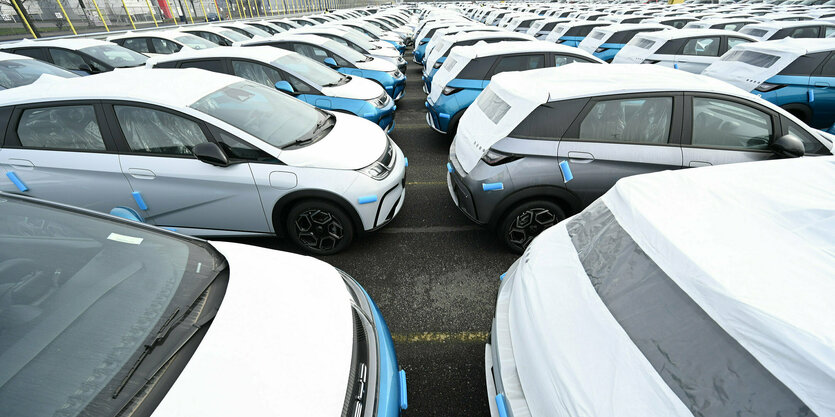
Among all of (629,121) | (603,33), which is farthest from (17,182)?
(603,33)

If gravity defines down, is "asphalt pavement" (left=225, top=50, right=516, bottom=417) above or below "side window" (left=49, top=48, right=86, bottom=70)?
below

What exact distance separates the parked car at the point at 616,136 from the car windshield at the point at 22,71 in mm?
7518

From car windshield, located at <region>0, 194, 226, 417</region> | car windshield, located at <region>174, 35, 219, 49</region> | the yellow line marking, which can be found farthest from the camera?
car windshield, located at <region>174, 35, 219, 49</region>


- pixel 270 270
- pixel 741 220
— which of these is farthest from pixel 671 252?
pixel 270 270

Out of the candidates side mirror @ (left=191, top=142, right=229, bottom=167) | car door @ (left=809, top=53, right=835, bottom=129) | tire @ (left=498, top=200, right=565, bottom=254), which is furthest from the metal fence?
car door @ (left=809, top=53, right=835, bottom=129)

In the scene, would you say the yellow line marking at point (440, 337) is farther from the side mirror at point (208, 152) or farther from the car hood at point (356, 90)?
the car hood at point (356, 90)

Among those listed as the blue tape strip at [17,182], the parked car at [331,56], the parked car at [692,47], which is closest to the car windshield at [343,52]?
the parked car at [331,56]

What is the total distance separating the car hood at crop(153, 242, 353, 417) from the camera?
118 cm

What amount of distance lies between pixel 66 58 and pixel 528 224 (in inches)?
392

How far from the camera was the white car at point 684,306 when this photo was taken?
3.08ft

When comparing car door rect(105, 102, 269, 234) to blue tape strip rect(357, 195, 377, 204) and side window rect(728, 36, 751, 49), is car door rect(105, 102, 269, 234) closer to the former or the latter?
blue tape strip rect(357, 195, 377, 204)

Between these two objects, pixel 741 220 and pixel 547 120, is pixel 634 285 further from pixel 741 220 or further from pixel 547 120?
pixel 547 120

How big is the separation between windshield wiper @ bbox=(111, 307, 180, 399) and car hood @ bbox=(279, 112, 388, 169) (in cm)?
187

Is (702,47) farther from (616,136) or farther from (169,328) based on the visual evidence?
(169,328)
